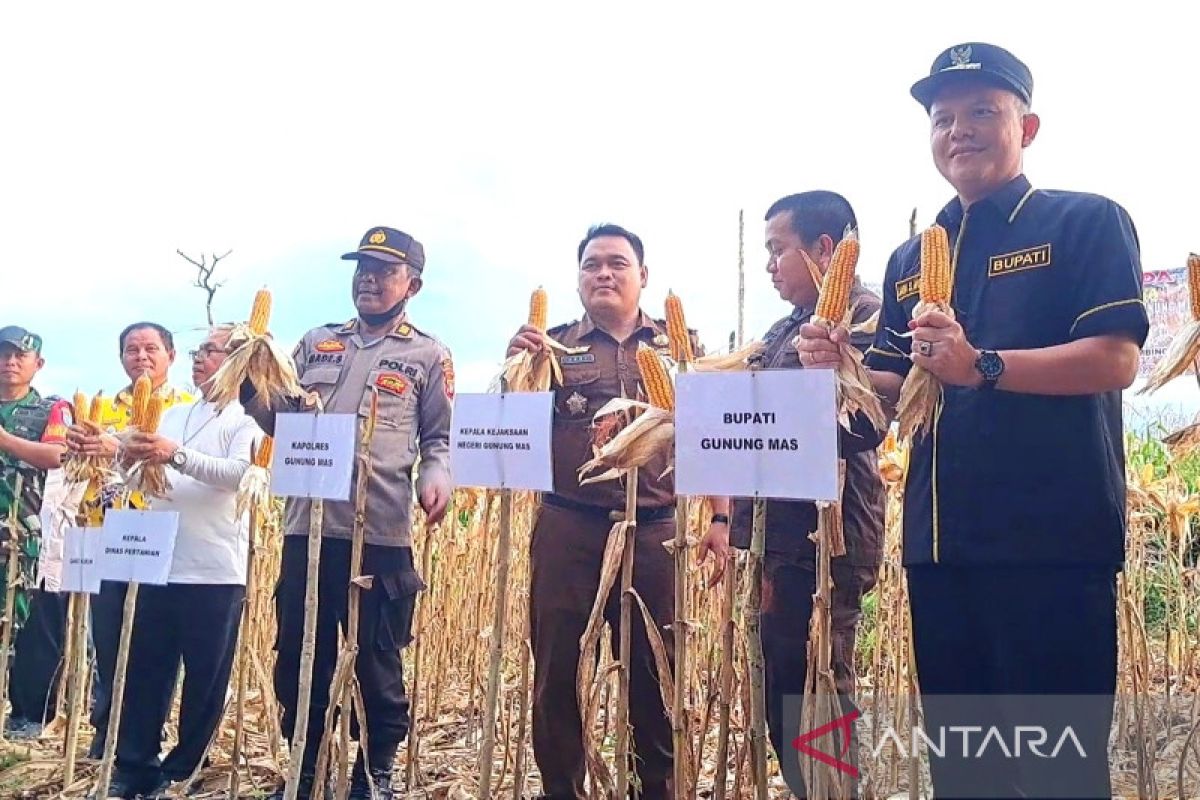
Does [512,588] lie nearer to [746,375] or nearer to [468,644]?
[468,644]

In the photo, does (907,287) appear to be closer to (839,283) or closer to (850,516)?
(839,283)

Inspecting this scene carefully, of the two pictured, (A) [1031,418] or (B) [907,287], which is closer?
(A) [1031,418]

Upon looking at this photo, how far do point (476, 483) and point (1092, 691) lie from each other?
4.76 feet

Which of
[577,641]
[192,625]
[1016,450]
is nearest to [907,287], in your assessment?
[1016,450]

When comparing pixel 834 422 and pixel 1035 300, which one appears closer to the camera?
pixel 834 422

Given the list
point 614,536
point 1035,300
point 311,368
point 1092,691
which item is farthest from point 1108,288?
point 311,368

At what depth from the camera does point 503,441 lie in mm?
2207

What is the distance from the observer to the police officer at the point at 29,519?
14.9 feet

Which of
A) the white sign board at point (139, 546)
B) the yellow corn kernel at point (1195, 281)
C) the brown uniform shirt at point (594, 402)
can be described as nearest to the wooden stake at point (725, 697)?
the brown uniform shirt at point (594, 402)

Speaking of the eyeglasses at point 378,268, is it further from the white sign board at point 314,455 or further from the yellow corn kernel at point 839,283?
the yellow corn kernel at point 839,283

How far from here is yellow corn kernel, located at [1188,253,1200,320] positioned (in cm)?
185

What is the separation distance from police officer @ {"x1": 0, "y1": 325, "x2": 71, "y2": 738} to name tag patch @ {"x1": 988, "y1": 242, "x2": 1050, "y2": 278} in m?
4.38

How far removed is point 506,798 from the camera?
343 centimetres

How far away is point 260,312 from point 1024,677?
7.74 feet
